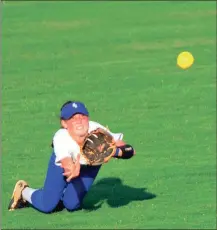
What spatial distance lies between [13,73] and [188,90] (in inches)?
111

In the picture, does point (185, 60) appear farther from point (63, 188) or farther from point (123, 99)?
point (63, 188)

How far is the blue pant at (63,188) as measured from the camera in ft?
29.9

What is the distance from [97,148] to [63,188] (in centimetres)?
72

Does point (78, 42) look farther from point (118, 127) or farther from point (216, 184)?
point (216, 184)

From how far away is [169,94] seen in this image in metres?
14.0

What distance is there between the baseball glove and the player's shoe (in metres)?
0.98

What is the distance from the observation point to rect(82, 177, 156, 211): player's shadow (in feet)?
31.4

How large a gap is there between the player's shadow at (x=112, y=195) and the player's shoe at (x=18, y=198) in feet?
1.86

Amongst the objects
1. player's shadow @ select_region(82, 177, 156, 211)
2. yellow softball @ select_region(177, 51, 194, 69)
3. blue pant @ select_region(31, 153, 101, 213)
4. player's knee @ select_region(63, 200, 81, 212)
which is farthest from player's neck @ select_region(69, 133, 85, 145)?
yellow softball @ select_region(177, 51, 194, 69)

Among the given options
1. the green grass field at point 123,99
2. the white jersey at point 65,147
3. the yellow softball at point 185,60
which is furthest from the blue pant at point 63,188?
the yellow softball at point 185,60

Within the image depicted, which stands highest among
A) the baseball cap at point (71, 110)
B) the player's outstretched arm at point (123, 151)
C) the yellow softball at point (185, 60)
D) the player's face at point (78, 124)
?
the yellow softball at point (185, 60)

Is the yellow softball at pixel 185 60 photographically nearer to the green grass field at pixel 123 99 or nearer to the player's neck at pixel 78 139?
the green grass field at pixel 123 99

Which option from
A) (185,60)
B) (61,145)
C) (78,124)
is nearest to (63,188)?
(61,145)

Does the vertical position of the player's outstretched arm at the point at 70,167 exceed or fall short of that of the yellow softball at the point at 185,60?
it falls short
